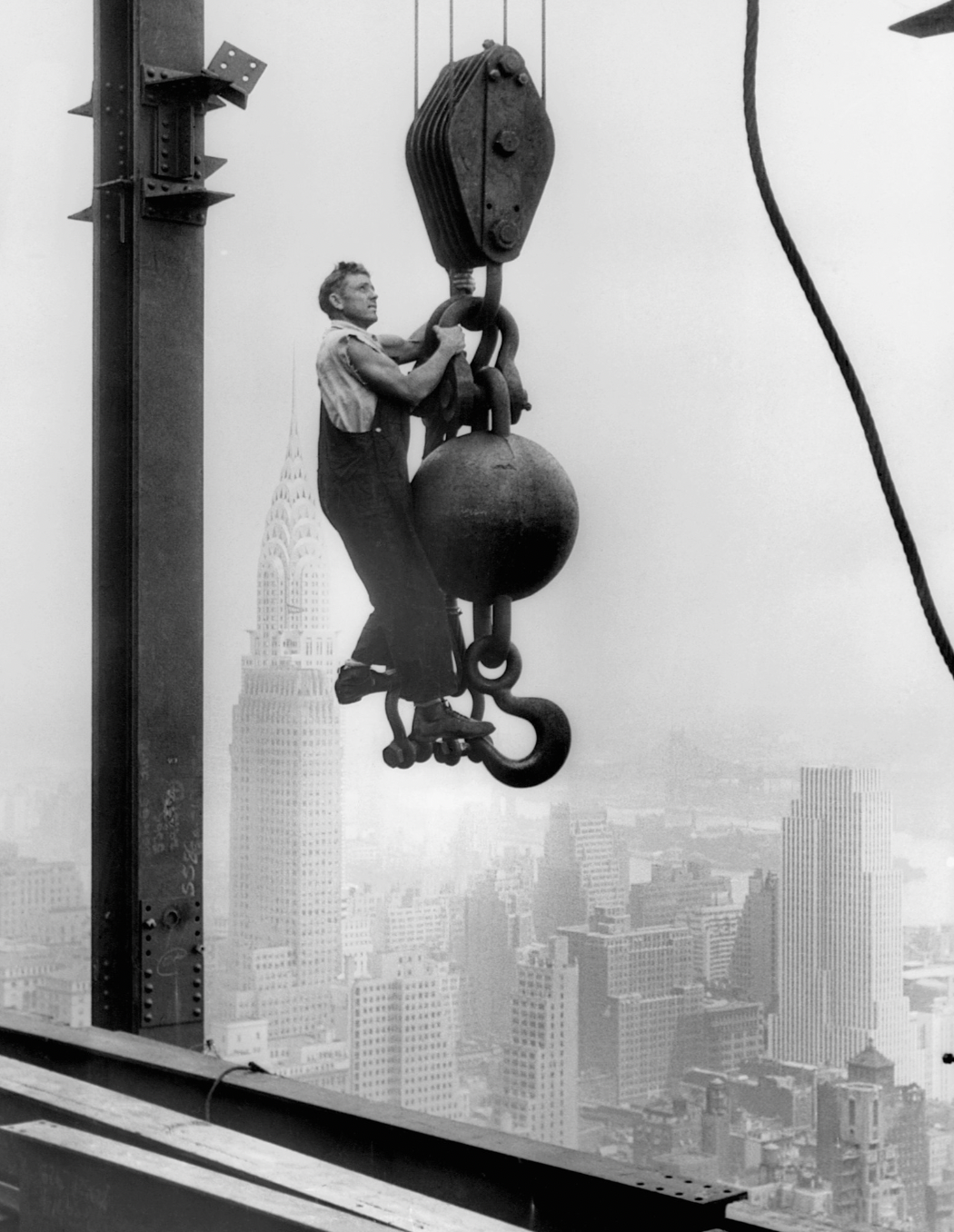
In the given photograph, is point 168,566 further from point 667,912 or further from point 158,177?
point 667,912

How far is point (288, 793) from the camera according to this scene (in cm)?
593

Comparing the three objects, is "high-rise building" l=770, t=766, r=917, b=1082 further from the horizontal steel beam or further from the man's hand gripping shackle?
the horizontal steel beam

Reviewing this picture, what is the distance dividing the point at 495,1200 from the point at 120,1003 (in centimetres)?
184

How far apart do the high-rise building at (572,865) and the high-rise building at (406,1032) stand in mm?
630

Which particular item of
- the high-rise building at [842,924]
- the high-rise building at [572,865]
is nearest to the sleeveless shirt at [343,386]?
the high-rise building at [842,924]

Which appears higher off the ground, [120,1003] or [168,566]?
[168,566]

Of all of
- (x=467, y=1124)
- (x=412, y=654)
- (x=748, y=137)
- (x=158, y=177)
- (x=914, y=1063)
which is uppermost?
(x=158, y=177)

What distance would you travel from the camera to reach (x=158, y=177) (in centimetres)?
445

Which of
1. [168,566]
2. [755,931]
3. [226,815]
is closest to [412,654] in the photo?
[168,566]

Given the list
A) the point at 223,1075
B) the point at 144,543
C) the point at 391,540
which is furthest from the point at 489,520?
the point at 144,543

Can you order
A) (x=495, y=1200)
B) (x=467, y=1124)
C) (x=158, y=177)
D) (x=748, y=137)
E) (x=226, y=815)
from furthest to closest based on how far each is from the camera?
(x=226, y=815), (x=158, y=177), (x=467, y=1124), (x=495, y=1200), (x=748, y=137)

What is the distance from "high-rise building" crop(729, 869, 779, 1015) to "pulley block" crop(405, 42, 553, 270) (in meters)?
3.26

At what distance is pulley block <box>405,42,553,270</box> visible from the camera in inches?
118

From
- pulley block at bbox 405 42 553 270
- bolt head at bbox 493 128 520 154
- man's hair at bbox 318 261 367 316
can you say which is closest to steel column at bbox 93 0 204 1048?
man's hair at bbox 318 261 367 316
